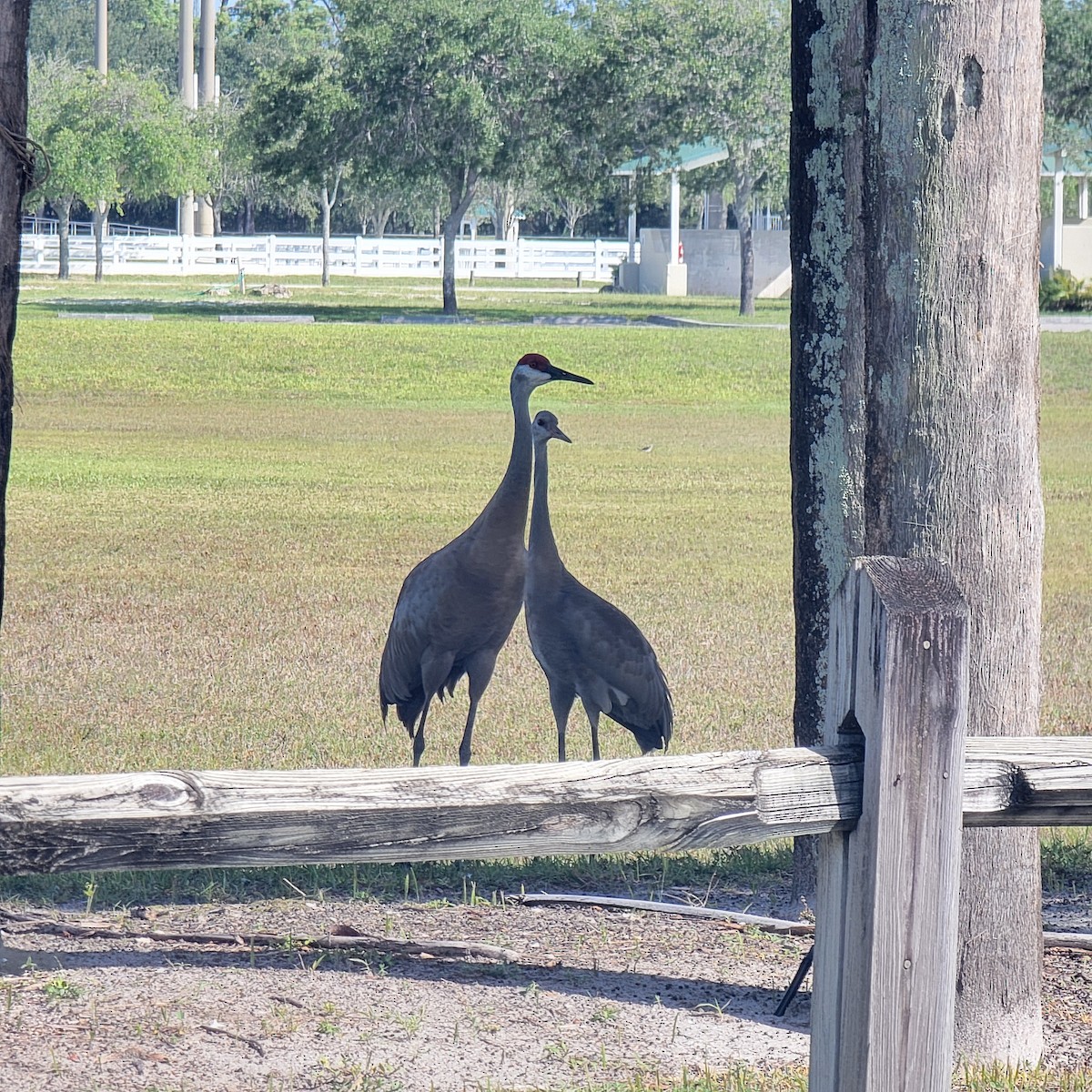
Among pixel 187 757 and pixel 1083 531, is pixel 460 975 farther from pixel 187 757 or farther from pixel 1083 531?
pixel 1083 531

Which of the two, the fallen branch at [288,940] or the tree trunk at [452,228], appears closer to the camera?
the fallen branch at [288,940]

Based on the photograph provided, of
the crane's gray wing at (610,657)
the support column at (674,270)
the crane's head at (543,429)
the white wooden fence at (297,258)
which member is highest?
the white wooden fence at (297,258)

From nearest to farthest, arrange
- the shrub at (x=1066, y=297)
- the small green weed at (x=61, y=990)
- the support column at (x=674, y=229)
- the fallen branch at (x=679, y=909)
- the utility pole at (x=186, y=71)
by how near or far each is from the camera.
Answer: the small green weed at (x=61, y=990), the fallen branch at (x=679, y=909), the shrub at (x=1066, y=297), the support column at (x=674, y=229), the utility pole at (x=186, y=71)

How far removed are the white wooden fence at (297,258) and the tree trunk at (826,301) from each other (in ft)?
163

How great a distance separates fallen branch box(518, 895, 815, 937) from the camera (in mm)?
4992

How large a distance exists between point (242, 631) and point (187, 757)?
2751mm

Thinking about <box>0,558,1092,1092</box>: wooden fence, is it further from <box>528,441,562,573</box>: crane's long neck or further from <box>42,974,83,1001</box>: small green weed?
<box>528,441,562,573</box>: crane's long neck

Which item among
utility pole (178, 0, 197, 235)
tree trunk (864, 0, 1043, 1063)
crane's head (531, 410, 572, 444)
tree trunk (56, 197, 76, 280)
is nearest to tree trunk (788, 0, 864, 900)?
tree trunk (864, 0, 1043, 1063)

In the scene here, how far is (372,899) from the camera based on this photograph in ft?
17.3

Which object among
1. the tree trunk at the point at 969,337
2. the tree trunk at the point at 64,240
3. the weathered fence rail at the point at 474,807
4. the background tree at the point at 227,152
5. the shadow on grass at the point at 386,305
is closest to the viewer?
the weathered fence rail at the point at 474,807

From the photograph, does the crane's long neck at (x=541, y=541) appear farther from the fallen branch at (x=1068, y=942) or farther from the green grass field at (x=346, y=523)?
the fallen branch at (x=1068, y=942)

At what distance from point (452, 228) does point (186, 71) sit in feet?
101

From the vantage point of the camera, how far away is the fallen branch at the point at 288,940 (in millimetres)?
4723

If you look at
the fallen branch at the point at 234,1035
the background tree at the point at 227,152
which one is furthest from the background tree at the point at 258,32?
the fallen branch at the point at 234,1035
